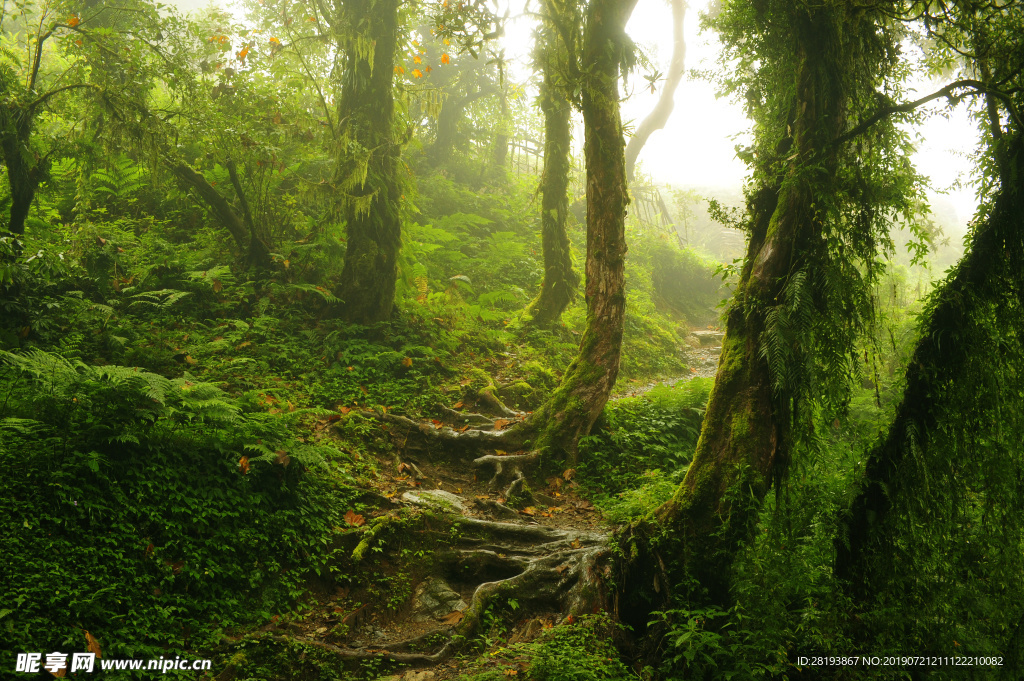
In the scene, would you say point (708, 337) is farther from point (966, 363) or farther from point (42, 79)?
point (42, 79)

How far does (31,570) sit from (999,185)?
644 centimetres

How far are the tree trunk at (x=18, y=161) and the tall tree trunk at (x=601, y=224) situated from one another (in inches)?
268

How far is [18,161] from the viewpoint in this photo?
619 cm

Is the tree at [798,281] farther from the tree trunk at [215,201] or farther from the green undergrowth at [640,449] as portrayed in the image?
the tree trunk at [215,201]

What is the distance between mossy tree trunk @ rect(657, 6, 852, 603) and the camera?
423cm

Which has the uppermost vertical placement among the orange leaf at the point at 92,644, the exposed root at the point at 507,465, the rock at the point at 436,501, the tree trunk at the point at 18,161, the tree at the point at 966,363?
the tree trunk at the point at 18,161

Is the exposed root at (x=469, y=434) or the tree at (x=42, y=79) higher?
the tree at (x=42, y=79)

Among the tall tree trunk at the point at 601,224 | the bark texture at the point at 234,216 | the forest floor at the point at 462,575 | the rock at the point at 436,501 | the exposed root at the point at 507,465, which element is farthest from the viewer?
the bark texture at the point at 234,216

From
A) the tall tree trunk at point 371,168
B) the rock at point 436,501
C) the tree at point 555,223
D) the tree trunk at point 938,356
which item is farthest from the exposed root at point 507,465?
the tree at point 555,223

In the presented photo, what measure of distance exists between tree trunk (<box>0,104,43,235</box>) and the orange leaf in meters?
5.65

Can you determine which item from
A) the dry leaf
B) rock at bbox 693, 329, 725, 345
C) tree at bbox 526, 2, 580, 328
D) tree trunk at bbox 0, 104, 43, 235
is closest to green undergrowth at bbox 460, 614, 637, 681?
the dry leaf

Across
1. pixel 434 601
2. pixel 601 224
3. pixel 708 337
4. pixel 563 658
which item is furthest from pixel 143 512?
pixel 708 337

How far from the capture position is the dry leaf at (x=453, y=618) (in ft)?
14.1

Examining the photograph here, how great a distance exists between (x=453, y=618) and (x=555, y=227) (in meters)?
8.42
